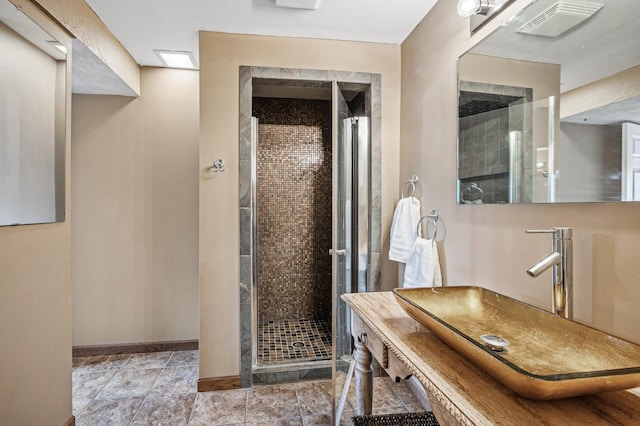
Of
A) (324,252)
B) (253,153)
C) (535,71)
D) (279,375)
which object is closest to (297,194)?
(324,252)

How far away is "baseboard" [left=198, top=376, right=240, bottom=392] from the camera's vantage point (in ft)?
7.78

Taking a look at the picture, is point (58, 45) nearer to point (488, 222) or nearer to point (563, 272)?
point (488, 222)

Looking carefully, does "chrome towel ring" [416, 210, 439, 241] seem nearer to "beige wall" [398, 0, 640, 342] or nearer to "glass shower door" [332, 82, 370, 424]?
"beige wall" [398, 0, 640, 342]

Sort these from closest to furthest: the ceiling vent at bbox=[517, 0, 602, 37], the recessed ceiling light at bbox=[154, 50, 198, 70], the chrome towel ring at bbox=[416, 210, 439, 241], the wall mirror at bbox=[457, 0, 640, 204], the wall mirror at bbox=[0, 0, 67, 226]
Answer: the wall mirror at bbox=[457, 0, 640, 204]
the ceiling vent at bbox=[517, 0, 602, 37]
the wall mirror at bbox=[0, 0, 67, 226]
the chrome towel ring at bbox=[416, 210, 439, 241]
the recessed ceiling light at bbox=[154, 50, 198, 70]

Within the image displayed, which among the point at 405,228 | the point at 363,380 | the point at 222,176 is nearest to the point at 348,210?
the point at 405,228

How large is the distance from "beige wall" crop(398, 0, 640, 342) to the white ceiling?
20cm

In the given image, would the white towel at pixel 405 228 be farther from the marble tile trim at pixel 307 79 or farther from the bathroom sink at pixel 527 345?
the bathroom sink at pixel 527 345

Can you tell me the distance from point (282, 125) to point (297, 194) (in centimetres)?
73

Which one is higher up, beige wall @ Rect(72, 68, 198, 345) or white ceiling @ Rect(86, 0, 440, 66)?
white ceiling @ Rect(86, 0, 440, 66)

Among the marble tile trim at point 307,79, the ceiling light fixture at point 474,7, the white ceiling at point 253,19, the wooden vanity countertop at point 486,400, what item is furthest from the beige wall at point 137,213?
the wooden vanity countertop at point 486,400

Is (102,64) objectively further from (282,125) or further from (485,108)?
(485,108)

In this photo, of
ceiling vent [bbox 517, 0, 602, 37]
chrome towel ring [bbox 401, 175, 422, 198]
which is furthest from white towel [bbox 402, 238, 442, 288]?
ceiling vent [bbox 517, 0, 602, 37]

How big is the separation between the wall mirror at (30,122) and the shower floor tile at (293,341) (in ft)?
5.86

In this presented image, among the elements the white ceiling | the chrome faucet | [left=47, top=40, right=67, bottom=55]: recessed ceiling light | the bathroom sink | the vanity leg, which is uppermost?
the white ceiling
